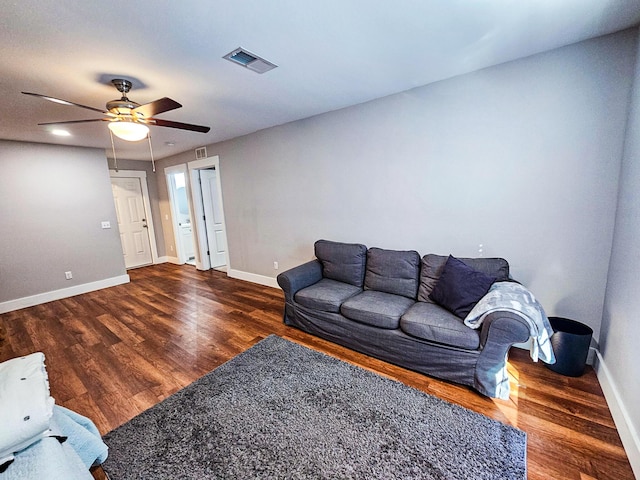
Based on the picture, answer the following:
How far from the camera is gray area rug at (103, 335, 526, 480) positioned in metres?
1.42

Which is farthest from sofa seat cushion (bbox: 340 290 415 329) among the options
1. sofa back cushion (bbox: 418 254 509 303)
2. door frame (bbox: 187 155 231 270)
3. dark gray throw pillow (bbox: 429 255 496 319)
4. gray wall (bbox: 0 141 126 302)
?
gray wall (bbox: 0 141 126 302)

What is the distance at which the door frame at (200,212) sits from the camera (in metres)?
4.84

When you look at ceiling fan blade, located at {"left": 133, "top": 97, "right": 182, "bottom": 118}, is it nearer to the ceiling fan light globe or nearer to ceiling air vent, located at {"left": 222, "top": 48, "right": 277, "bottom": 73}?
the ceiling fan light globe

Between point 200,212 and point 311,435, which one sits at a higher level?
point 200,212

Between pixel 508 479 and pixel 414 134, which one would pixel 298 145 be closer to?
pixel 414 134

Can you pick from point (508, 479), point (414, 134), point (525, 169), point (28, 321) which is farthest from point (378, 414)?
point (28, 321)

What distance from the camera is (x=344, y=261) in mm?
3088

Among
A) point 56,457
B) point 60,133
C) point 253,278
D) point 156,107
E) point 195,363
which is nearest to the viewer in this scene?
point 56,457

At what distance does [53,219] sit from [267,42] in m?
4.72

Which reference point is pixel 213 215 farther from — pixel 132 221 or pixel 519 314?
pixel 519 314

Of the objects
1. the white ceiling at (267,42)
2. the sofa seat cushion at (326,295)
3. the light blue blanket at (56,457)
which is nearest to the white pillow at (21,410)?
the light blue blanket at (56,457)

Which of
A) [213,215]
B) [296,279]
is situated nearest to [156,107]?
[296,279]

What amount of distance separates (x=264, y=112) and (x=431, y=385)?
3.30 meters

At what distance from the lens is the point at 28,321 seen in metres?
3.45
